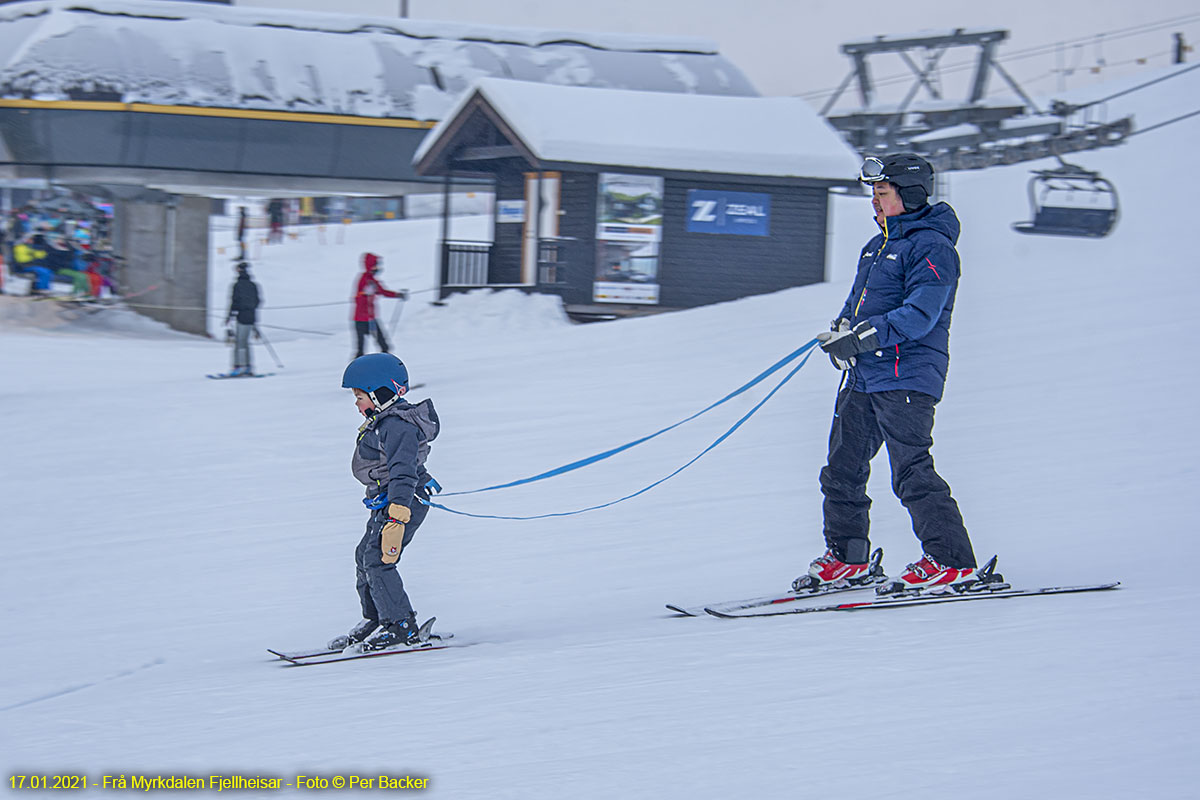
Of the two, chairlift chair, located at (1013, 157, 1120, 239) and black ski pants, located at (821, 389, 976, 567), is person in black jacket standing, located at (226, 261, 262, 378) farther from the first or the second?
chairlift chair, located at (1013, 157, 1120, 239)

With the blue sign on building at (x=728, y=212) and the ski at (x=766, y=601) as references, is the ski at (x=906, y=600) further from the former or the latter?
the blue sign on building at (x=728, y=212)

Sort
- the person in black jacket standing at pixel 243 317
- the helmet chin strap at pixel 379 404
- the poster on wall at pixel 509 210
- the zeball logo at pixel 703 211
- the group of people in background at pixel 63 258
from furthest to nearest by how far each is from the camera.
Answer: the group of people in background at pixel 63 258, the poster on wall at pixel 509 210, the zeball logo at pixel 703 211, the person in black jacket standing at pixel 243 317, the helmet chin strap at pixel 379 404

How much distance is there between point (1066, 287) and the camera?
15336mm

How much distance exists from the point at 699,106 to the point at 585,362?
7981mm

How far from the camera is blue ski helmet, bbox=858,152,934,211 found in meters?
4.69

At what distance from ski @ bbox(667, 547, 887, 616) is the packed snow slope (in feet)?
0.79

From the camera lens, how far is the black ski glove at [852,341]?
4660 millimetres

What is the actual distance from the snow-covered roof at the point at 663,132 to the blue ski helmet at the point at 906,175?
13536mm

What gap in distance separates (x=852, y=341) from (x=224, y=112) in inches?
801

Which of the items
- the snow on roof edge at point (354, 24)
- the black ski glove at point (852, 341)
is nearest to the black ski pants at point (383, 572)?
the black ski glove at point (852, 341)

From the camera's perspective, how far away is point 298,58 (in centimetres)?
2400

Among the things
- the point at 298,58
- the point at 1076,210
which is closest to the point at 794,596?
the point at 1076,210

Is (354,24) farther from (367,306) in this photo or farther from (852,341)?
(852,341)

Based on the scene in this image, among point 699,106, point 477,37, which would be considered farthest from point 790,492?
point 477,37
